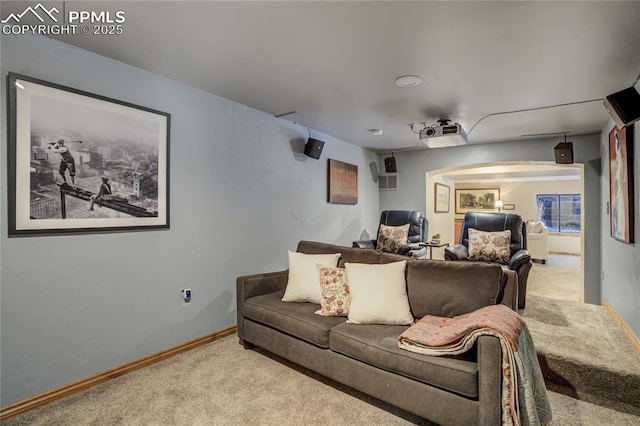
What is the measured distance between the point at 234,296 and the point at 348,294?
1387 millimetres

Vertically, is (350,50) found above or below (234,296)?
above

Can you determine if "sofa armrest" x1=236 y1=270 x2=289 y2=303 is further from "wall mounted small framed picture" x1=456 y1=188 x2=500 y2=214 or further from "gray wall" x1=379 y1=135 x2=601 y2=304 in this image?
"wall mounted small framed picture" x1=456 y1=188 x2=500 y2=214

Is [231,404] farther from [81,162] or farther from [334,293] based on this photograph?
[81,162]

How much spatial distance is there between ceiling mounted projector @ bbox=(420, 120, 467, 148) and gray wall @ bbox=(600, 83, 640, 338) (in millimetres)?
1420

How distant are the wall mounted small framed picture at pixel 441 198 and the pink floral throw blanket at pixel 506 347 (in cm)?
521

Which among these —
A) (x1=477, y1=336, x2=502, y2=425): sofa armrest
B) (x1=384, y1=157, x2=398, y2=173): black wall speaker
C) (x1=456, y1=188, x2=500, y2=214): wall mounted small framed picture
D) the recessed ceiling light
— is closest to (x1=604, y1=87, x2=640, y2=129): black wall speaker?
the recessed ceiling light

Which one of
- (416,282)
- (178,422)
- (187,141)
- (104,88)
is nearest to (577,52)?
(416,282)

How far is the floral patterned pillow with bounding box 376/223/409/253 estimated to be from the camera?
15.8 ft

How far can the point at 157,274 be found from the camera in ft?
8.66

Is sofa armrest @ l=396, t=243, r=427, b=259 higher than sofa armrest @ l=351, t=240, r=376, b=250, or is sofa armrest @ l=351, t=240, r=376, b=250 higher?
sofa armrest @ l=351, t=240, r=376, b=250

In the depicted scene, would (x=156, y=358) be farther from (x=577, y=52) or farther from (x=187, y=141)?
(x=577, y=52)

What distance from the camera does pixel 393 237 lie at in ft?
16.1

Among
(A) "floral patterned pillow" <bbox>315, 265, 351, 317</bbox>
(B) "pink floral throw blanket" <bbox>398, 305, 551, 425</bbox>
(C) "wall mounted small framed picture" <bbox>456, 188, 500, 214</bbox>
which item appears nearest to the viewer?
(B) "pink floral throw blanket" <bbox>398, 305, 551, 425</bbox>

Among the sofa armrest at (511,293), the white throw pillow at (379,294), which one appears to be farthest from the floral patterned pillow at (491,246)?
the white throw pillow at (379,294)
